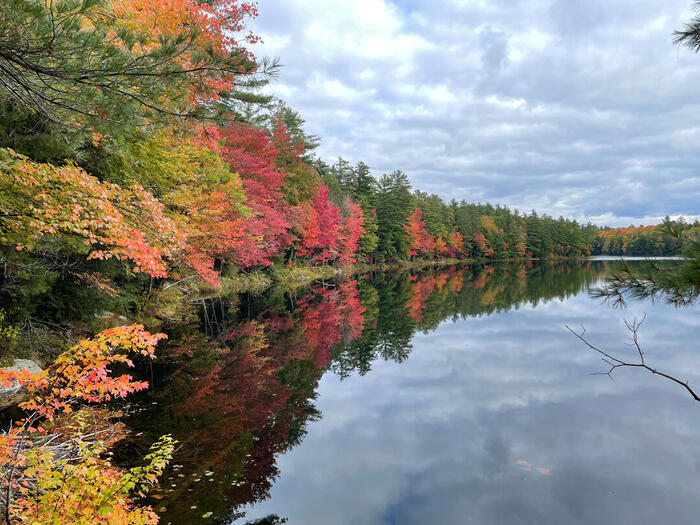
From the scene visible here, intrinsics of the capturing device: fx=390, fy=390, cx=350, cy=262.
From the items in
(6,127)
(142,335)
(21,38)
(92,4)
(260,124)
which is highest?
(260,124)

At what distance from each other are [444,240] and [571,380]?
2512 inches

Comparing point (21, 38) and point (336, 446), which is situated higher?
point (21, 38)

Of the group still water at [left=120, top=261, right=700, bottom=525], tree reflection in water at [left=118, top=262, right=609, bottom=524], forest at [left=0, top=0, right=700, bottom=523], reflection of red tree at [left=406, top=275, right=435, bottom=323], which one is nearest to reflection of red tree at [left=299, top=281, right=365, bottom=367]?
tree reflection in water at [left=118, top=262, right=609, bottom=524]

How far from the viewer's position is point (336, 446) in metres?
7.35

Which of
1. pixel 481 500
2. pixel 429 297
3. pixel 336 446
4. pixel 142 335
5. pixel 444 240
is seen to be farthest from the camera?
pixel 444 240

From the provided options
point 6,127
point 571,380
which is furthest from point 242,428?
point 571,380

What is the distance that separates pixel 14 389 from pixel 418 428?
8.34m

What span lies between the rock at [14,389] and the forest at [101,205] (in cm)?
19

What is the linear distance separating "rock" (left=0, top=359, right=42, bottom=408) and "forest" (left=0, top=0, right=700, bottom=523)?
0.64ft

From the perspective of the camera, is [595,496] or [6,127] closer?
[595,496]

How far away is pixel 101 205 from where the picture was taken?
5070 millimetres

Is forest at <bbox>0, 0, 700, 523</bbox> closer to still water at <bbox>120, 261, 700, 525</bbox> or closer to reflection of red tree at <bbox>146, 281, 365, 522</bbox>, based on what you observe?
reflection of red tree at <bbox>146, 281, 365, 522</bbox>

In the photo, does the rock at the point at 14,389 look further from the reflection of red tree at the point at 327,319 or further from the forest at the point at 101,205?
the reflection of red tree at the point at 327,319

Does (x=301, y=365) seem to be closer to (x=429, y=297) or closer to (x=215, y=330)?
(x=215, y=330)
